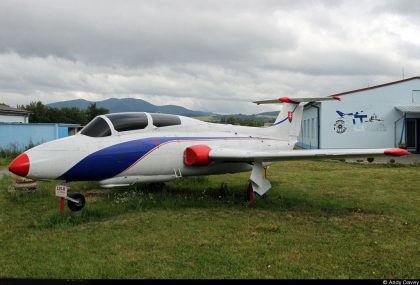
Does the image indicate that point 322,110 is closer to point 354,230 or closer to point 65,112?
point 354,230

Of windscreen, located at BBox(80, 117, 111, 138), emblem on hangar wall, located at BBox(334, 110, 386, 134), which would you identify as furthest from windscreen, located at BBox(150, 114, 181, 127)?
emblem on hangar wall, located at BBox(334, 110, 386, 134)

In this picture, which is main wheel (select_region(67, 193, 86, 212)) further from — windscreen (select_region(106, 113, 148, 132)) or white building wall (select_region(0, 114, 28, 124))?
white building wall (select_region(0, 114, 28, 124))

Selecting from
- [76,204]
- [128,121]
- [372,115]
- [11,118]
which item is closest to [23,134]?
[11,118]

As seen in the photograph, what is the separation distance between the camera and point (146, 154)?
8.65 meters

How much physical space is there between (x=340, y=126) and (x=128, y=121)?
20055 mm

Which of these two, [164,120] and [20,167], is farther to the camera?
[164,120]

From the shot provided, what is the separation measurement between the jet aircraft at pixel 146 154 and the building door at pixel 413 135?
1987cm

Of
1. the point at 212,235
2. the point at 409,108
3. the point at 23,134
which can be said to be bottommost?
the point at 212,235

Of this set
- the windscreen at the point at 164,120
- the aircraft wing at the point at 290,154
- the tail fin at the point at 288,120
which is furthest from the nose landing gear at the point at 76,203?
the tail fin at the point at 288,120

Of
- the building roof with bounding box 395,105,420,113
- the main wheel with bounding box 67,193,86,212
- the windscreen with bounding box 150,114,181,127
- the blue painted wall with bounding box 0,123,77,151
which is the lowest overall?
the main wheel with bounding box 67,193,86,212

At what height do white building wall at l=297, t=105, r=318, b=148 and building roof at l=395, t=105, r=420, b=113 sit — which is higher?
building roof at l=395, t=105, r=420, b=113

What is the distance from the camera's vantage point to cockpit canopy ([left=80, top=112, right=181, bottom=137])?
27.4ft

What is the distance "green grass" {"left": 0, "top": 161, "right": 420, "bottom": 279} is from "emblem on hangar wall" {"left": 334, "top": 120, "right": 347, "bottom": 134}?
50.8ft

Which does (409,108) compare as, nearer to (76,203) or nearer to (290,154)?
(290,154)
